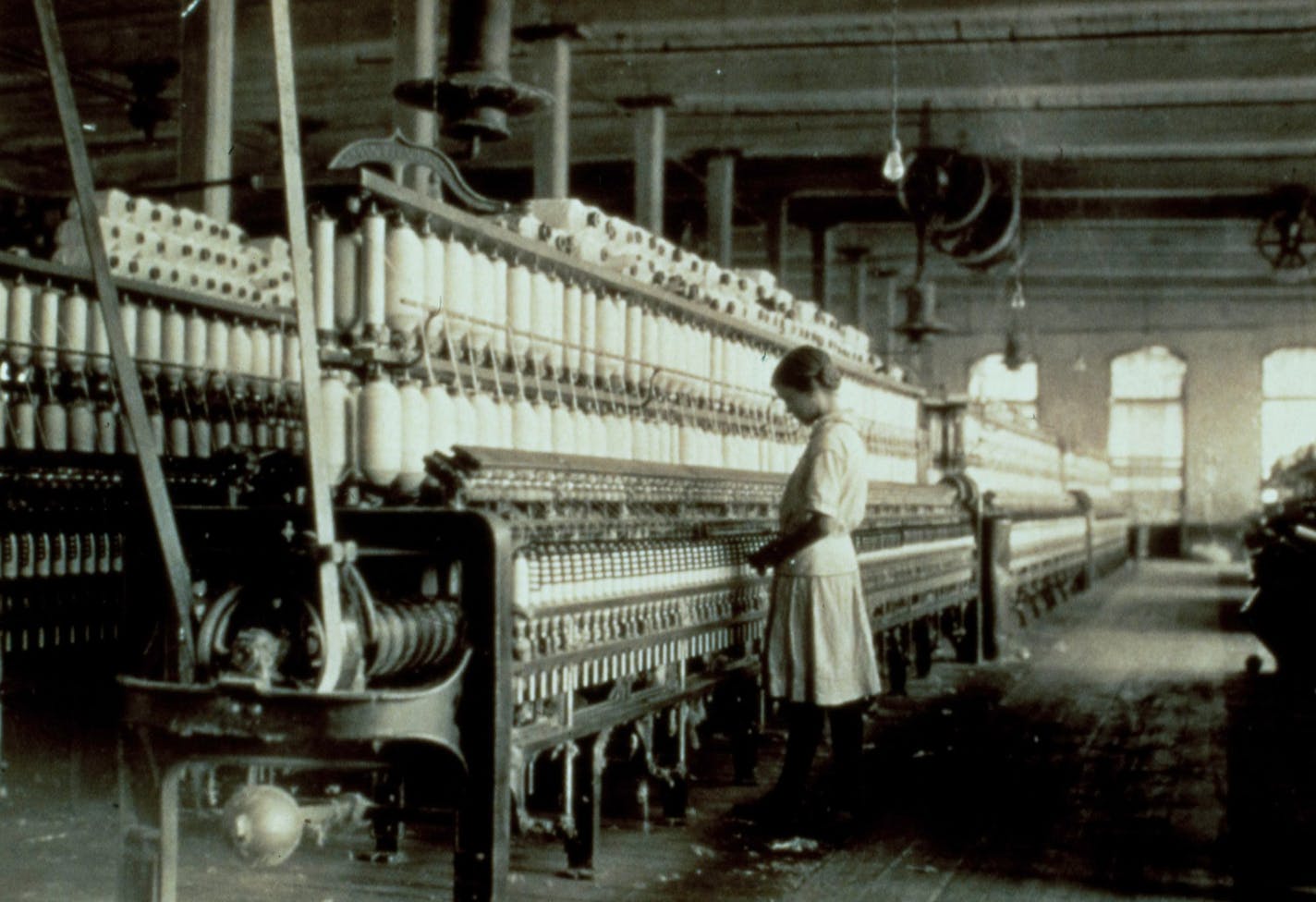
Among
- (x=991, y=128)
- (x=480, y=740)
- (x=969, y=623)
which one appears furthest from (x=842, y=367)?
(x=991, y=128)

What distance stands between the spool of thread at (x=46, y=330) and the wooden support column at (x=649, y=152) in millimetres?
8248

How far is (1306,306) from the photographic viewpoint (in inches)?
1085

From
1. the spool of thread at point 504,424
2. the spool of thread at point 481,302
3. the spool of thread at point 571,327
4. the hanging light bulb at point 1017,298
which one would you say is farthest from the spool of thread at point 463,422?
the hanging light bulb at point 1017,298

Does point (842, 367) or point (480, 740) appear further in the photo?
point (842, 367)

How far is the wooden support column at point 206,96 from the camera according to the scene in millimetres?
10320

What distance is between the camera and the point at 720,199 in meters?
15.6

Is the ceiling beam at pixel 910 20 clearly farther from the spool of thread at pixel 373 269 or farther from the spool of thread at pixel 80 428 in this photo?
the spool of thread at pixel 373 269

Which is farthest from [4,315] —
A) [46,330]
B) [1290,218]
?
[1290,218]

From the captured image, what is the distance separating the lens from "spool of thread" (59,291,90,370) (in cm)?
551

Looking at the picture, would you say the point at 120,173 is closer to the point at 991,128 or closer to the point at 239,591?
the point at 991,128

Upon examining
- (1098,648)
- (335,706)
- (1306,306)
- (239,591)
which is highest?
(1306,306)

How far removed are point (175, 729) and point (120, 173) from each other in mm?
17086

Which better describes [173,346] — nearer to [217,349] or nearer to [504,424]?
[217,349]


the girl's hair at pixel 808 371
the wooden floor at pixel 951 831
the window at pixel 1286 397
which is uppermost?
the window at pixel 1286 397
